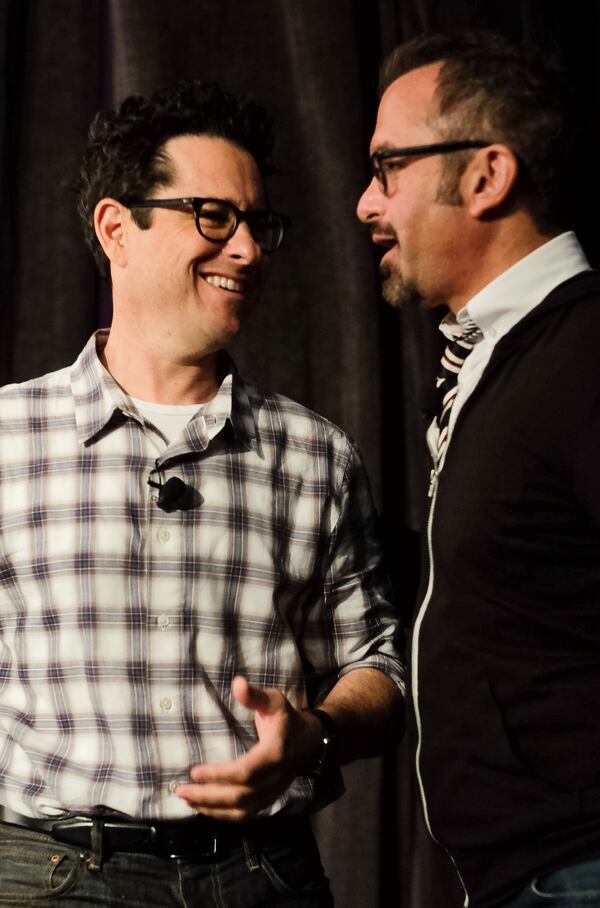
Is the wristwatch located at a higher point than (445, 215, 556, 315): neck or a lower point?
lower

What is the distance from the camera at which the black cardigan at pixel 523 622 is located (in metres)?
1.44

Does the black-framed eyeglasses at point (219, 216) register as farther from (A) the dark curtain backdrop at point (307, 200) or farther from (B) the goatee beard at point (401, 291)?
(A) the dark curtain backdrop at point (307, 200)

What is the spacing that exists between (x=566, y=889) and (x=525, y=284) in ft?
2.77

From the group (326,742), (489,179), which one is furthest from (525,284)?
(326,742)

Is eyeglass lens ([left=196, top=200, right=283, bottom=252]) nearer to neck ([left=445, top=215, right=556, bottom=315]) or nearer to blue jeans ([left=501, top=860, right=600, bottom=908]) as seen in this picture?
neck ([left=445, top=215, right=556, bottom=315])

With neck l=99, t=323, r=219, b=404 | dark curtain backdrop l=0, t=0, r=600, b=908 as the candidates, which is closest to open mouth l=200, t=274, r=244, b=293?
neck l=99, t=323, r=219, b=404

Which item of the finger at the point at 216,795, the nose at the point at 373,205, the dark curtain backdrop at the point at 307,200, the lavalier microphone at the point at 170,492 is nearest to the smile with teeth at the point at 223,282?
the nose at the point at 373,205

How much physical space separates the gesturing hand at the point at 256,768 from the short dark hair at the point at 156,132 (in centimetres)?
88

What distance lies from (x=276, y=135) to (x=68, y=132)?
430 mm

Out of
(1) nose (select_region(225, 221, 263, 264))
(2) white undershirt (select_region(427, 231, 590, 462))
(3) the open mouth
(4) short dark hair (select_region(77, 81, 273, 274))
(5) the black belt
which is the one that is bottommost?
(5) the black belt

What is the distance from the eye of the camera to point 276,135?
236 centimetres

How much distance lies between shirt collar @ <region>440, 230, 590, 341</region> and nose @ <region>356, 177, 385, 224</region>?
0.27 meters

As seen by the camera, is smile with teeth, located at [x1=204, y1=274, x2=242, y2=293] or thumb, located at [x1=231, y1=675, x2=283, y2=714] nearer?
thumb, located at [x1=231, y1=675, x2=283, y2=714]

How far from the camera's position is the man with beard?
4.74 feet
